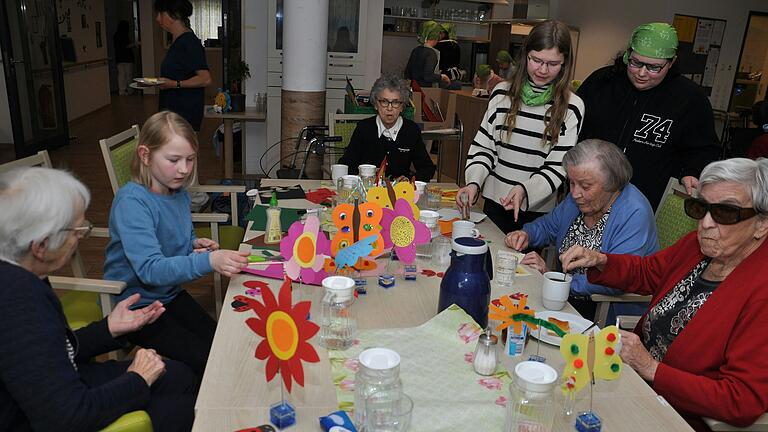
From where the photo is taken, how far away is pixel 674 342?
164 cm

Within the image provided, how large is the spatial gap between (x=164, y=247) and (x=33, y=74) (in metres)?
5.74

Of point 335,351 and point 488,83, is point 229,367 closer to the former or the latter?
point 335,351

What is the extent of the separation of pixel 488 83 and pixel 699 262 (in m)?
5.70

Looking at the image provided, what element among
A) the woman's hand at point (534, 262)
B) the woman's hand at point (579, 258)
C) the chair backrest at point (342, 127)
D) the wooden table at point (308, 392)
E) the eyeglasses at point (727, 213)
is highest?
the eyeglasses at point (727, 213)

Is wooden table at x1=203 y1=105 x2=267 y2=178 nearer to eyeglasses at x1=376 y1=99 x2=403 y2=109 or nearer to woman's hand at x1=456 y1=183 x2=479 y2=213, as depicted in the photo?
eyeglasses at x1=376 y1=99 x2=403 y2=109

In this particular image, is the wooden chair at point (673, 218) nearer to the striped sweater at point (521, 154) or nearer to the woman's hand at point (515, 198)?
the striped sweater at point (521, 154)

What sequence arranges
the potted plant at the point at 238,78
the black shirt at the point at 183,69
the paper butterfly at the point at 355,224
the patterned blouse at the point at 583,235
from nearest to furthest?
the paper butterfly at the point at 355,224, the patterned blouse at the point at 583,235, the black shirt at the point at 183,69, the potted plant at the point at 238,78

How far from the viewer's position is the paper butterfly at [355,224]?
1.87 meters

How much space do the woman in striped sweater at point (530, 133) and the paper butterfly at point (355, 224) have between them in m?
0.77

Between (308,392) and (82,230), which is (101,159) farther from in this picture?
(308,392)

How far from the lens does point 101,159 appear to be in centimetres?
663

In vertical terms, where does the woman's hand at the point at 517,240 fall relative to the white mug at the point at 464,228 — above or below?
below

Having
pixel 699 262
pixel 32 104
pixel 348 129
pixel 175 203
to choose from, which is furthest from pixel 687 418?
pixel 32 104

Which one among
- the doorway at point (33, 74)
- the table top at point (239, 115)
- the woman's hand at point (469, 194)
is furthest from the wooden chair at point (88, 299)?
the doorway at point (33, 74)
